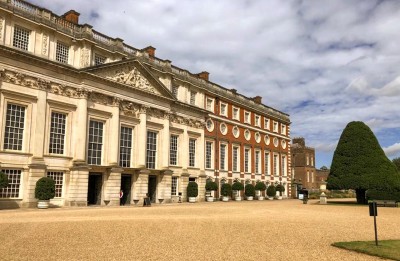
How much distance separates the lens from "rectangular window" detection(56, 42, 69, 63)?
26312 mm

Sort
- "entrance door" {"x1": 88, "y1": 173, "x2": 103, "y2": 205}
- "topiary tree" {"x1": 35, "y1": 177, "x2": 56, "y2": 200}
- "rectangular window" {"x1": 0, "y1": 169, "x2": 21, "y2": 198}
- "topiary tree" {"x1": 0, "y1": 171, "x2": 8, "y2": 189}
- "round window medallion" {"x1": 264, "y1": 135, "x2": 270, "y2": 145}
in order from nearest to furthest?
"topiary tree" {"x1": 0, "y1": 171, "x2": 8, "y2": 189} → "rectangular window" {"x1": 0, "y1": 169, "x2": 21, "y2": 198} → "topiary tree" {"x1": 35, "y1": 177, "x2": 56, "y2": 200} → "entrance door" {"x1": 88, "y1": 173, "x2": 103, "y2": 205} → "round window medallion" {"x1": 264, "y1": 135, "x2": 270, "y2": 145}

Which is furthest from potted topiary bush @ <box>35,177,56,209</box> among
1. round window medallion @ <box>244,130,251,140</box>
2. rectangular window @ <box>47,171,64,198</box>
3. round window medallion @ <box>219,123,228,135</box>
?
round window medallion @ <box>244,130,251,140</box>

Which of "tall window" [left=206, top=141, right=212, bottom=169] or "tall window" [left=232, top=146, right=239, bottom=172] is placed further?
"tall window" [left=232, top=146, right=239, bottom=172]

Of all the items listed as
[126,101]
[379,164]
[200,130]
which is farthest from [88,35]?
[379,164]

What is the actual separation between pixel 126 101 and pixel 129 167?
535 cm

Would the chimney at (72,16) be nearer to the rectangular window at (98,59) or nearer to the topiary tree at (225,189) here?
the rectangular window at (98,59)

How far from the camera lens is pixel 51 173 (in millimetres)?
25156

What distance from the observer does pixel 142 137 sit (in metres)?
30.9

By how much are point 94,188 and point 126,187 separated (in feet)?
10.5

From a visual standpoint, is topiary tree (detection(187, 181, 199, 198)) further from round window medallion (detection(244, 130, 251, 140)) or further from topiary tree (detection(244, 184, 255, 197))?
round window medallion (detection(244, 130, 251, 140))

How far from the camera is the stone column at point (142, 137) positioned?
30500 mm

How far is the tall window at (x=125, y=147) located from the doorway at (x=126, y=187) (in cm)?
123

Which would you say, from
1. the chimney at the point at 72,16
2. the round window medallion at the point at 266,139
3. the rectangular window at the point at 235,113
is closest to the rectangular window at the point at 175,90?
the rectangular window at the point at 235,113

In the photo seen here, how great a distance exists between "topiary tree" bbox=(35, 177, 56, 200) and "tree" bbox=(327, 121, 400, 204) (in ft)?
77.9
